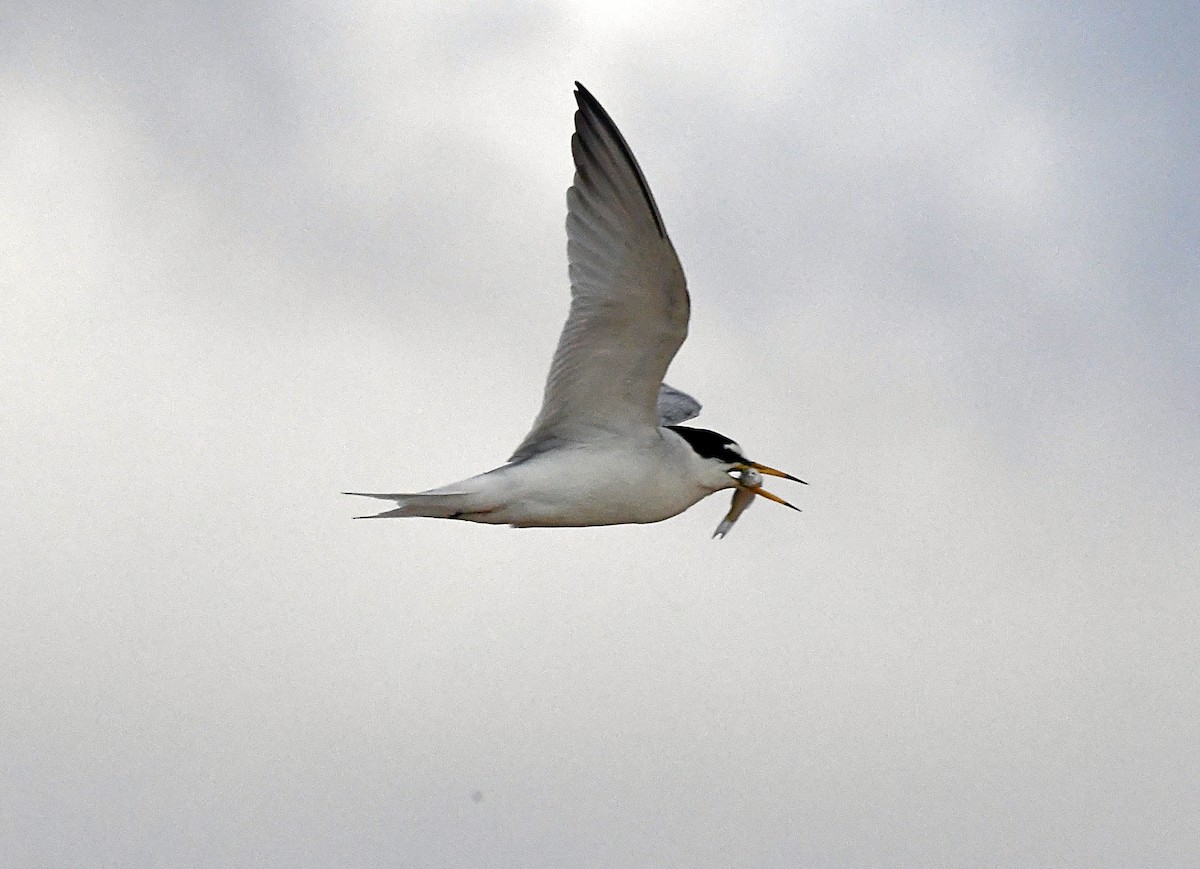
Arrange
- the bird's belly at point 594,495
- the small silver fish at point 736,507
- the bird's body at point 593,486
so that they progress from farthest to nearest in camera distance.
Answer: the small silver fish at point 736,507, the bird's belly at point 594,495, the bird's body at point 593,486

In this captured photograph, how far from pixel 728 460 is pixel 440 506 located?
212 centimetres

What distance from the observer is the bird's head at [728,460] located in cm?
1200

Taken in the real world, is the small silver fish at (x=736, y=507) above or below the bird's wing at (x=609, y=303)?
below

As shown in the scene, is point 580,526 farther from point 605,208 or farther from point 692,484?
point 605,208

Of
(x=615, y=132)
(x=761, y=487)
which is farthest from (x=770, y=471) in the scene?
(x=615, y=132)

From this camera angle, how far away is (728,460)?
12.0 meters

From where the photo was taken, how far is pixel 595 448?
1185 cm

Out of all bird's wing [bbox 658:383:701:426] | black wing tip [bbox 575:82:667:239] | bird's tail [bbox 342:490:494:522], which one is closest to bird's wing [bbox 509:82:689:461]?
black wing tip [bbox 575:82:667:239]

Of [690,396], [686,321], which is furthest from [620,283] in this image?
[690,396]

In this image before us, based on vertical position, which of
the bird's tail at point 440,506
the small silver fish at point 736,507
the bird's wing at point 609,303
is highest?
the bird's wing at point 609,303

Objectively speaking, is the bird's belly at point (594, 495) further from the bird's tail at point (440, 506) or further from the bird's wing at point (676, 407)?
the bird's wing at point (676, 407)

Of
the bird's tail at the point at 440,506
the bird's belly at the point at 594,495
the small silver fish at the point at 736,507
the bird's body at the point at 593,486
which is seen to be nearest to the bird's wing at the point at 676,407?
the small silver fish at the point at 736,507

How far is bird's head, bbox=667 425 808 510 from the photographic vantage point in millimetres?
12000

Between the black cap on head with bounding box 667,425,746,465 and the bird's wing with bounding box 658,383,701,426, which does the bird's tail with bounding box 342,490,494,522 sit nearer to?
the black cap on head with bounding box 667,425,746,465
